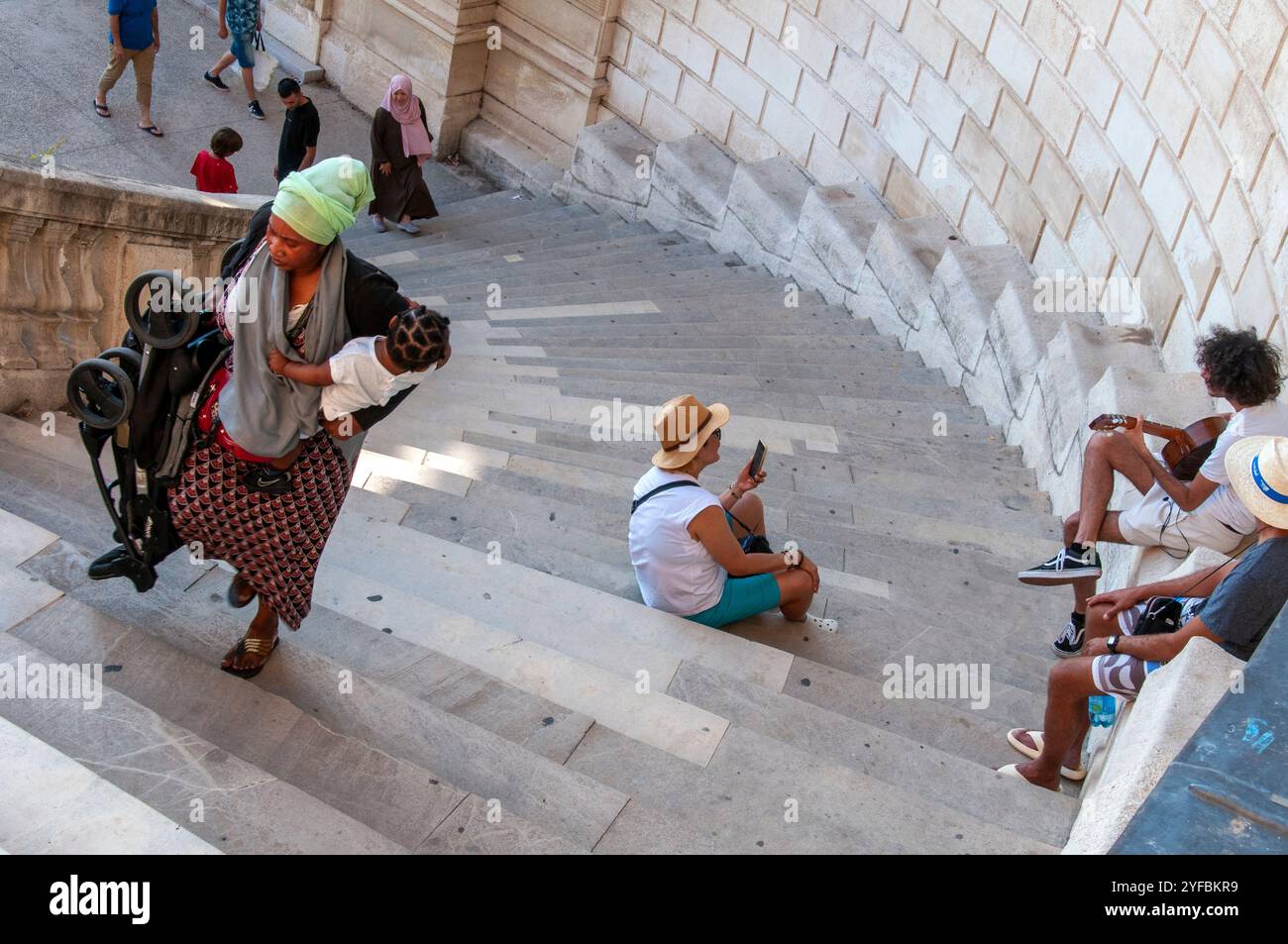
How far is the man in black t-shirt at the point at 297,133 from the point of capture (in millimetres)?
11391

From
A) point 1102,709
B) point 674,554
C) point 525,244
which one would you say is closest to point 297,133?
point 525,244

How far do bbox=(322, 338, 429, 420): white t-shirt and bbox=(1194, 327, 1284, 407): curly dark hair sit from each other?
309 cm

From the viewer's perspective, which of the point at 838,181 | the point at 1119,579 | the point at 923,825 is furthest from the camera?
the point at 838,181

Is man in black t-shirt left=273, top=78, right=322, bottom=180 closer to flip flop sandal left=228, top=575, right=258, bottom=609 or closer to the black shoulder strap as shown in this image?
the black shoulder strap

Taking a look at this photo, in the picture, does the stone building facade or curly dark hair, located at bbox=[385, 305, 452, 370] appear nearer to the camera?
curly dark hair, located at bbox=[385, 305, 452, 370]

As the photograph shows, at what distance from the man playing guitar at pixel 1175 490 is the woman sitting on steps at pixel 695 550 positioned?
1150 mm

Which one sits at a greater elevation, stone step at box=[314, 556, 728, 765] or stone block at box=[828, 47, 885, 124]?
stone block at box=[828, 47, 885, 124]

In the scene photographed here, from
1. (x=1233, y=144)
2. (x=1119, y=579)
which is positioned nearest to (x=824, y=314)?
(x=1233, y=144)

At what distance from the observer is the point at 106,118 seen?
12.9 meters

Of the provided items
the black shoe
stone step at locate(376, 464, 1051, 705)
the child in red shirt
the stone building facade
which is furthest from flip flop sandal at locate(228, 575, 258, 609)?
the child in red shirt

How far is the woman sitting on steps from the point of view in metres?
5.09

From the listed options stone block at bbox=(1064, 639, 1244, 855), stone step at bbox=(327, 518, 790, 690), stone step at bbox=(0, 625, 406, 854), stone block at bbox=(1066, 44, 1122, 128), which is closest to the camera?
stone step at bbox=(0, 625, 406, 854)

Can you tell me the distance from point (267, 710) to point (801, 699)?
72.2 inches
